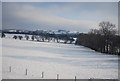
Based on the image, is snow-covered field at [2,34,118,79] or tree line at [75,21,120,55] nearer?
snow-covered field at [2,34,118,79]

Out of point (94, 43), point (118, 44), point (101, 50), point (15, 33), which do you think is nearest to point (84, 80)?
point (118, 44)

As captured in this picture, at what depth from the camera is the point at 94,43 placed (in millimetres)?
71938

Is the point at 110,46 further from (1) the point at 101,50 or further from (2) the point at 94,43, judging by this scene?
(2) the point at 94,43

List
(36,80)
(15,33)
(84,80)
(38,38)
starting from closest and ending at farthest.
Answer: (36,80)
(84,80)
(38,38)
(15,33)

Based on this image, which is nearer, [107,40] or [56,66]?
[56,66]

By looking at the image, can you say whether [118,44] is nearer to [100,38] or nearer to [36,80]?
[100,38]

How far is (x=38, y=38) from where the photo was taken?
136250 millimetres

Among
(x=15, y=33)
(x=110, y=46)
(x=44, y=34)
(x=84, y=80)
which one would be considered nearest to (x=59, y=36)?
(x=44, y=34)

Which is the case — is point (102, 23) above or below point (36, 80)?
above

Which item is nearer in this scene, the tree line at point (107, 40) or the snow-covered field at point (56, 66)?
the snow-covered field at point (56, 66)

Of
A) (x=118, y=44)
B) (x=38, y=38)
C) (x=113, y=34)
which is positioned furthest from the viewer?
(x=38, y=38)

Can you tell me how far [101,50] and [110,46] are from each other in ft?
11.5

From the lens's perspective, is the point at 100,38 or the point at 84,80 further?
the point at 100,38

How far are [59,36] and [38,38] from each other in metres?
14.9
